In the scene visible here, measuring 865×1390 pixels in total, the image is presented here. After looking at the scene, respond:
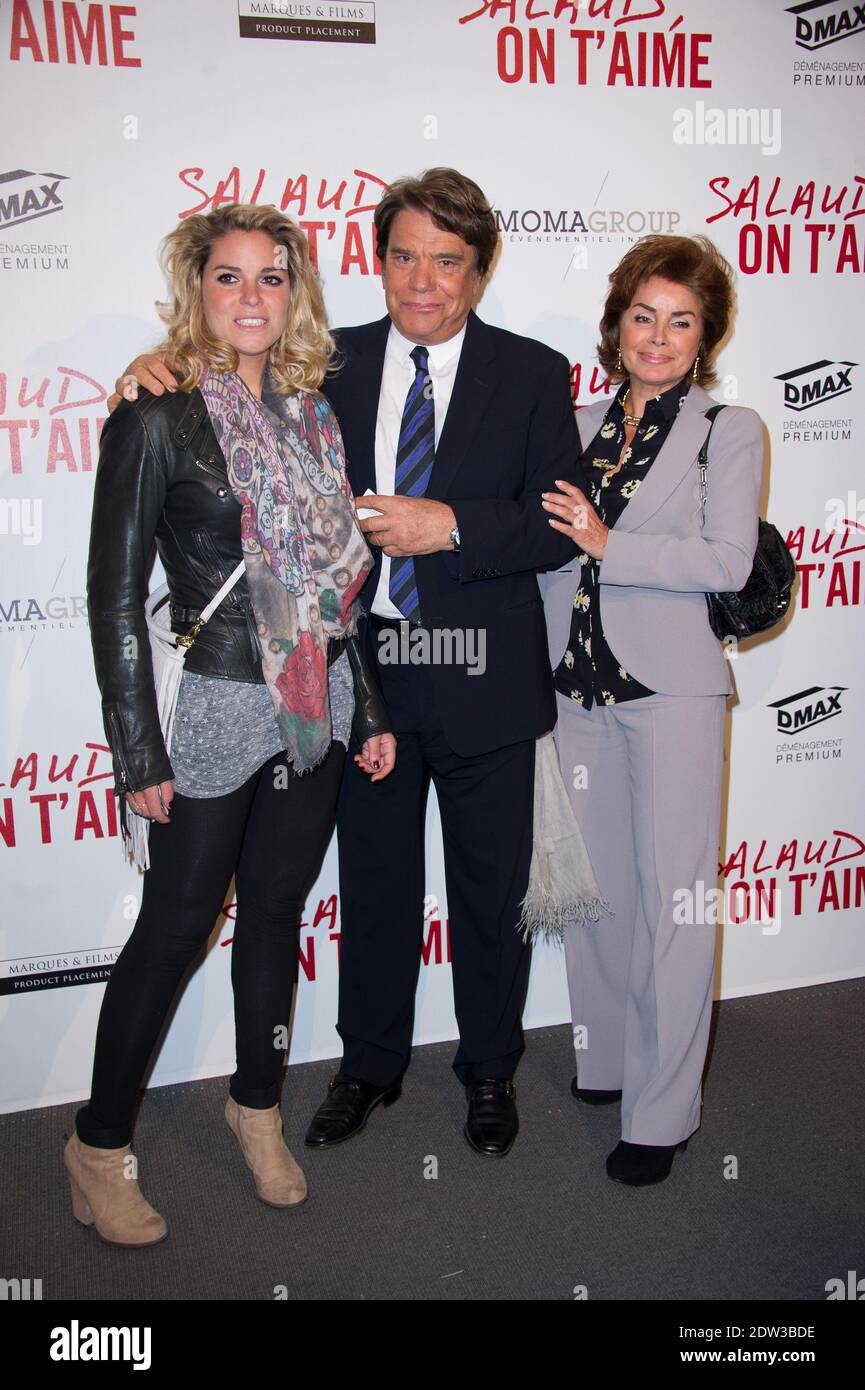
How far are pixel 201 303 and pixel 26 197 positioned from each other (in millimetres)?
708

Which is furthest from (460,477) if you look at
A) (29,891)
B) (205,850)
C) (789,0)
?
(789,0)

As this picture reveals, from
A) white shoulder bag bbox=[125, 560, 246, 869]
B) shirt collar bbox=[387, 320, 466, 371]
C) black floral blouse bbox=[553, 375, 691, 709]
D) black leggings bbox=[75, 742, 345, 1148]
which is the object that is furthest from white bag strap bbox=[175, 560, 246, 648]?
black floral blouse bbox=[553, 375, 691, 709]

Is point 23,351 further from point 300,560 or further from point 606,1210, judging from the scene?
point 606,1210

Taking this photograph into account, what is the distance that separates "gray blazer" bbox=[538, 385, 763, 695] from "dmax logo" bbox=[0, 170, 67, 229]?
4.76ft

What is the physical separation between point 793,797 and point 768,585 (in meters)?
1.10

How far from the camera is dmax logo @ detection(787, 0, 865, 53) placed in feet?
9.21

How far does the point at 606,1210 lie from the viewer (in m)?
2.29

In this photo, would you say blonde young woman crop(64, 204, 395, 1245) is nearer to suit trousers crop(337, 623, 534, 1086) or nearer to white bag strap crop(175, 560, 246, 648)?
white bag strap crop(175, 560, 246, 648)

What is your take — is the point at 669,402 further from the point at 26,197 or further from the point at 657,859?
the point at 26,197

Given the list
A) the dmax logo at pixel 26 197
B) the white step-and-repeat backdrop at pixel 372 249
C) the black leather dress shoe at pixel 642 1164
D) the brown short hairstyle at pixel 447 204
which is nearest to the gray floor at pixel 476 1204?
the black leather dress shoe at pixel 642 1164

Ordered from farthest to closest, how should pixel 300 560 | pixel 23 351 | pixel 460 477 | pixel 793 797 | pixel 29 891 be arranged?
1. pixel 793 797
2. pixel 29 891
3. pixel 23 351
4. pixel 460 477
5. pixel 300 560

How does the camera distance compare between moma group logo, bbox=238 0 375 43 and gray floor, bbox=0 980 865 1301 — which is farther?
moma group logo, bbox=238 0 375 43

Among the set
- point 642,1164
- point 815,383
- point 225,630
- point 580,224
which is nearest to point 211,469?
point 225,630

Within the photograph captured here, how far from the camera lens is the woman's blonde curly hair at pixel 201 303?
1.97m
